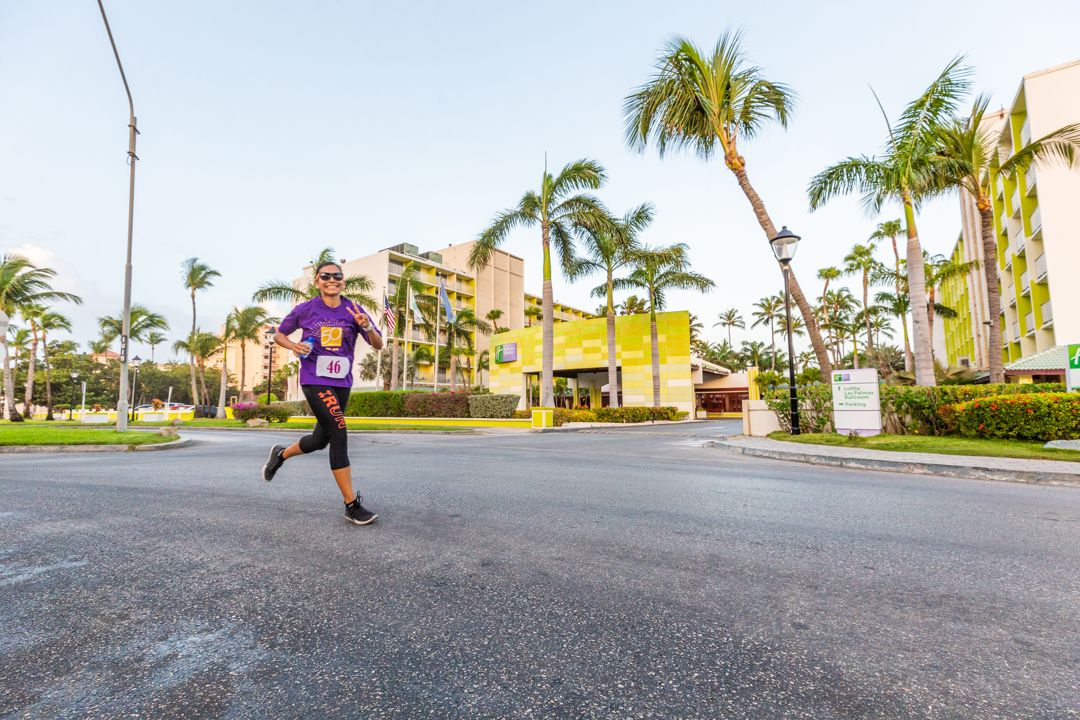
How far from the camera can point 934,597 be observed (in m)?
2.35

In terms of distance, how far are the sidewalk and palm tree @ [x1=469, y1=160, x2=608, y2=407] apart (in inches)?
588

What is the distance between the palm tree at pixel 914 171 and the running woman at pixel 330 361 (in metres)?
14.0

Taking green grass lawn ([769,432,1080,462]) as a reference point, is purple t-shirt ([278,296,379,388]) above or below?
above

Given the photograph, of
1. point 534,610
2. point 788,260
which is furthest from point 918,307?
point 534,610

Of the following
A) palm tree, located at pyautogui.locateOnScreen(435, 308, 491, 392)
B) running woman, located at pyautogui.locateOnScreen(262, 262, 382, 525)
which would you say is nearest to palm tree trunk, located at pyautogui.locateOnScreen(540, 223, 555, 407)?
running woman, located at pyautogui.locateOnScreen(262, 262, 382, 525)

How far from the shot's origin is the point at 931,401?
1188 cm

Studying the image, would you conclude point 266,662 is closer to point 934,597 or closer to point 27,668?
point 27,668

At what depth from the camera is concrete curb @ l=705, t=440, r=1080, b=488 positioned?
6609mm

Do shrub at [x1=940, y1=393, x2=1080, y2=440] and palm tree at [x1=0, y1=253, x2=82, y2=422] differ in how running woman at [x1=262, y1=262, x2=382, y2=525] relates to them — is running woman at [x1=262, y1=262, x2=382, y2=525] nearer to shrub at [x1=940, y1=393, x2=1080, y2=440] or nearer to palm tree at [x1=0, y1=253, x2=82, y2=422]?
shrub at [x1=940, y1=393, x2=1080, y2=440]

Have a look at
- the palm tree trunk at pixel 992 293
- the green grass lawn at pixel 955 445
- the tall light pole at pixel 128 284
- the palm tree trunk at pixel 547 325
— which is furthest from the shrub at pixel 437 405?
the palm tree trunk at pixel 992 293

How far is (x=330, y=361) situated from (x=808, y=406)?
13.3m

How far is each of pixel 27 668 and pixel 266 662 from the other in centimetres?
74

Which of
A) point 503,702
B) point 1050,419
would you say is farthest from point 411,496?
point 1050,419

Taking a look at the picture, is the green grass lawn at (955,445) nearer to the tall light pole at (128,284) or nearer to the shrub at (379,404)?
the tall light pole at (128,284)
